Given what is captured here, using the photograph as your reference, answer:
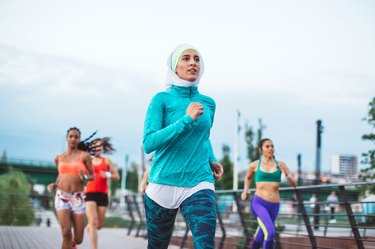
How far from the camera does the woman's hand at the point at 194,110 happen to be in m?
4.21

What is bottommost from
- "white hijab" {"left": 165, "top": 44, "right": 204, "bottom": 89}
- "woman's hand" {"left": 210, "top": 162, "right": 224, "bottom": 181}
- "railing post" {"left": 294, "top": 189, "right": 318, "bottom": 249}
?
"railing post" {"left": 294, "top": 189, "right": 318, "bottom": 249}

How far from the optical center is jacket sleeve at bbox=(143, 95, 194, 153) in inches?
167

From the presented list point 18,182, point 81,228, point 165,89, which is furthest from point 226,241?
point 18,182

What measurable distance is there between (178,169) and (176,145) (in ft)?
0.52

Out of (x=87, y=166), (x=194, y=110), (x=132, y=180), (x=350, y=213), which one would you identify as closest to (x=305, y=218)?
(x=350, y=213)

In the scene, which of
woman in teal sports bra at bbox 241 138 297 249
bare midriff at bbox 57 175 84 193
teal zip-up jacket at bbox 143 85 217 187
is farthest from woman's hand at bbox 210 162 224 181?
woman in teal sports bra at bbox 241 138 297 249

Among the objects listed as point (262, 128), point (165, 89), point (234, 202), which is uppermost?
point (262, 128)

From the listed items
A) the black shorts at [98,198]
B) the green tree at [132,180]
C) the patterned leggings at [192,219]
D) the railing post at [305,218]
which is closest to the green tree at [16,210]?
the black shorts at [98,198]

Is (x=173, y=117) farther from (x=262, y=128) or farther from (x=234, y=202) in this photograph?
(x=262, y=128)

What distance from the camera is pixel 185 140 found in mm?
4457

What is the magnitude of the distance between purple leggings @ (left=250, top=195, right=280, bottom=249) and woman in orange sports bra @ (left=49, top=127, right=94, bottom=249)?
7.87ft

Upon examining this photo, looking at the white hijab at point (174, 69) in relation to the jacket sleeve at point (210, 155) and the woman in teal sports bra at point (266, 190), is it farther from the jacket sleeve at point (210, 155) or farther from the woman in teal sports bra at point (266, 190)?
the woman in teal sports bra at point (266, 190)

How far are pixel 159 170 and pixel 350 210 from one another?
4.18 m

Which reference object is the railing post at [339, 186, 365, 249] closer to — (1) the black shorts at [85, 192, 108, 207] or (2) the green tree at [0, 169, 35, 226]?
(1) the black shorts at [85, 192, 108, 207]
